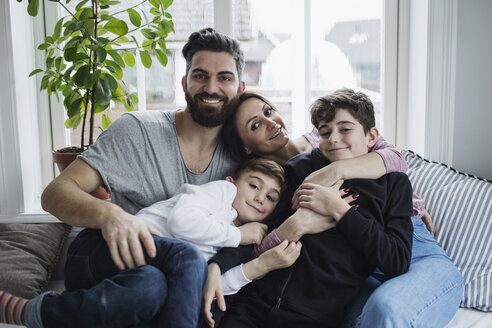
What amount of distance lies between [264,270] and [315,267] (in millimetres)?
165

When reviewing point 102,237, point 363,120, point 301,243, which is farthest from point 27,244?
point 363,120

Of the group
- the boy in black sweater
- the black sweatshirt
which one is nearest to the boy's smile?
the boy in black sweater

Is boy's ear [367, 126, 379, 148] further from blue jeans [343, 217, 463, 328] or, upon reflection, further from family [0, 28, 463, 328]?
blue jeans [343, 217, 463, 328]

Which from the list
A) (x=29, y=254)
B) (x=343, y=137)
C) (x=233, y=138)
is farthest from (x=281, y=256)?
(x=29, y=254)

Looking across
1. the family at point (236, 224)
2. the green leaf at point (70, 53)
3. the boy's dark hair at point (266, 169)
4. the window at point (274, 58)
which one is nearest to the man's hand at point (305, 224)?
the family at point (236, 224)

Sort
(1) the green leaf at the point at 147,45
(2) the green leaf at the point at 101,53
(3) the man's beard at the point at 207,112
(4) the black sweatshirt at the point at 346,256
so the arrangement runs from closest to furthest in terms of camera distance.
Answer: (4) the black sweatshirt at the point at 346,256 < (3) the man's beard at the point at 207,112 < (2) the green leaf at the point at 101,53 < (1) the green leaf at the point at 147,45

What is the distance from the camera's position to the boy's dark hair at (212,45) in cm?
175

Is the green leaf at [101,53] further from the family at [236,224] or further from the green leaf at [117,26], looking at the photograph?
the family at [236,224]

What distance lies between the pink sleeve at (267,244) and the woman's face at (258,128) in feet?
1.31

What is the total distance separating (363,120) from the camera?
1.57 meters

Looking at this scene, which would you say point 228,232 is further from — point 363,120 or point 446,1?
point 446,1

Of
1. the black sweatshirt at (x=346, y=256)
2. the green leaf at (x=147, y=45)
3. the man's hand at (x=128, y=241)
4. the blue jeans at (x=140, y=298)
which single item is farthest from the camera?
the green leaf at (x=147, y=45)

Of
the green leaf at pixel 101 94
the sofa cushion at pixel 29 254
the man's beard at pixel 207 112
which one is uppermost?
the green leaf at pixel 101 94

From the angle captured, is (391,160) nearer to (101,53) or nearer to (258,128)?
(258,128)
